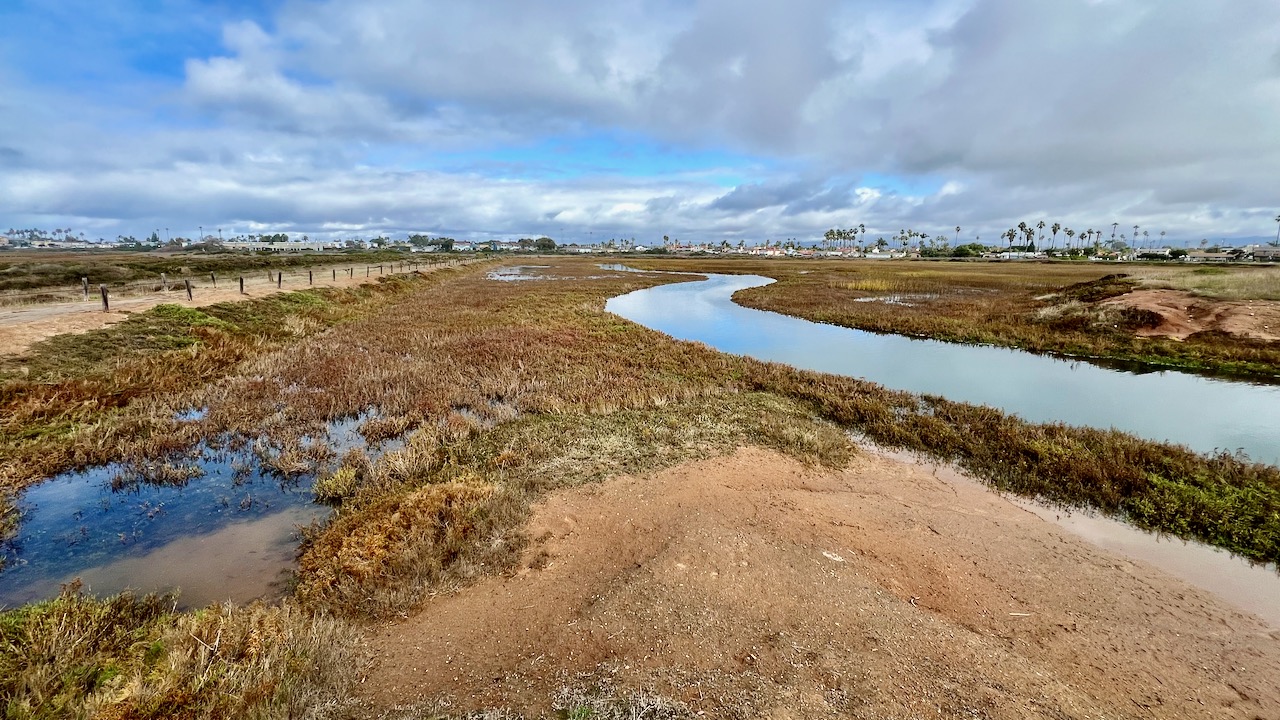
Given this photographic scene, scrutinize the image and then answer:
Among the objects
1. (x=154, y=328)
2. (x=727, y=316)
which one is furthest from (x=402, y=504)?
(x=727, y=316)

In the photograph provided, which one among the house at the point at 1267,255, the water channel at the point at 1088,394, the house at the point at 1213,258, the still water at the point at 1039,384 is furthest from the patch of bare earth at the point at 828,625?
the house at the point at 1267,255

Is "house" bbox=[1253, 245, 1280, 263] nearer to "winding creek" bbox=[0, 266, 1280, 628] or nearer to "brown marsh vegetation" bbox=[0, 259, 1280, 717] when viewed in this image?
"winding creek" bbox=[0, 266, 1280, 628]

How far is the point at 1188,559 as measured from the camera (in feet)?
28.0

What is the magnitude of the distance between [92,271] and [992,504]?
7588 cm

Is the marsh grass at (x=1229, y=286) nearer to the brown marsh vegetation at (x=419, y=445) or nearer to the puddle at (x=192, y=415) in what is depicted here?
the brown marsh vegetation at (x=419, y=445)

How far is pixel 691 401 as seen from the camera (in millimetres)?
16312

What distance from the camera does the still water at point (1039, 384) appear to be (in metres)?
15.0

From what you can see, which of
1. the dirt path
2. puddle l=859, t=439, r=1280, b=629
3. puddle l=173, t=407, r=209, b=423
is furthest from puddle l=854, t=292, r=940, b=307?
the dirt path

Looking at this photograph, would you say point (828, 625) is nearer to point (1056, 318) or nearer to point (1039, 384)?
point (1039, 384)

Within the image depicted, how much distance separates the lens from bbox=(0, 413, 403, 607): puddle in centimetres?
753

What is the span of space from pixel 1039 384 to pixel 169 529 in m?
26.8

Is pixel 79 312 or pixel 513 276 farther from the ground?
pixel 513 276

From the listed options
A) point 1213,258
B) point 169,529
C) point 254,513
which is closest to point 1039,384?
point 254,513

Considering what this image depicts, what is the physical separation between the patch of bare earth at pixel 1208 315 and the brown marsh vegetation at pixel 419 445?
73.6 ft
